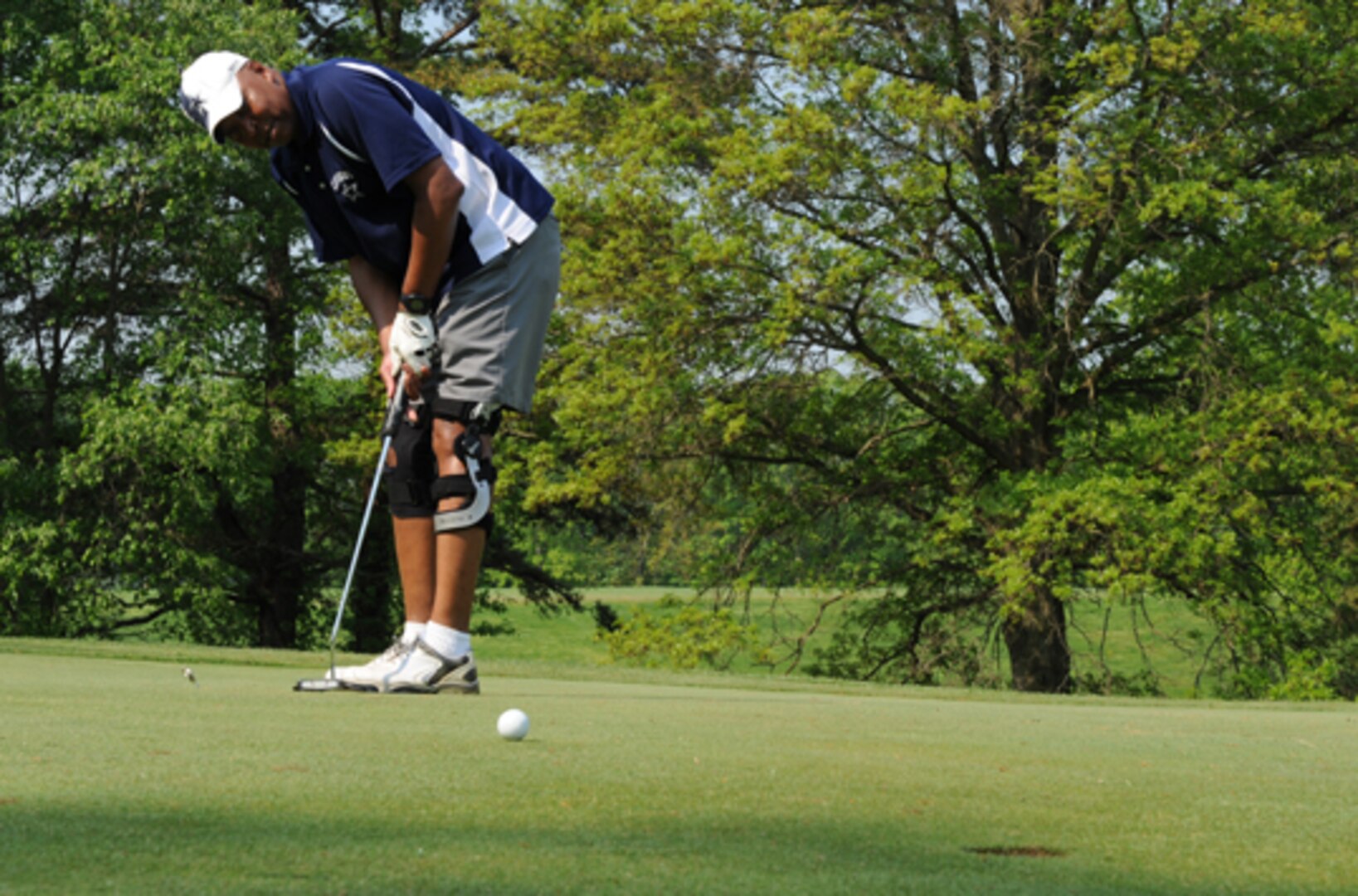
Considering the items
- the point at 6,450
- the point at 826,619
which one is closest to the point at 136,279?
the point at 6,450

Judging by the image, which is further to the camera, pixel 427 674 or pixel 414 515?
pixel 414 515

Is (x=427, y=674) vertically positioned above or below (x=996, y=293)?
below

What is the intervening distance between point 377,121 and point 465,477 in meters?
1.19

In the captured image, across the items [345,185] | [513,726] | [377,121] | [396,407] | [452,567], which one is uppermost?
[377,121]

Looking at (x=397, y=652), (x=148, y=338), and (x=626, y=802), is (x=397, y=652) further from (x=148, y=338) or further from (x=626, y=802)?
(x=148, y=338)

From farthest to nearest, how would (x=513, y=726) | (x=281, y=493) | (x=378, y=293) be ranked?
(x=281, y=493) → (x=378, y=293) → (x=513, y=726)

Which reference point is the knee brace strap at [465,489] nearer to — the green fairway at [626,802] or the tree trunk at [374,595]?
the green fairway at [626,802]

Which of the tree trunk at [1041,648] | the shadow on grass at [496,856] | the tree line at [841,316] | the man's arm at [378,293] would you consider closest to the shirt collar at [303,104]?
the man's arm at [378,293]

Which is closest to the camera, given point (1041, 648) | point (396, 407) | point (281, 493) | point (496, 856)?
point (496, 856)

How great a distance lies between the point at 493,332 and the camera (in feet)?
16.9

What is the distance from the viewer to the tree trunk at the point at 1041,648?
65.6 feet

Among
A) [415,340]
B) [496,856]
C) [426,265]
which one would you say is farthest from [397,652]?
[496,856]

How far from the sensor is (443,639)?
507 centimetres

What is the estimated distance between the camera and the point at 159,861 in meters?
1.93
